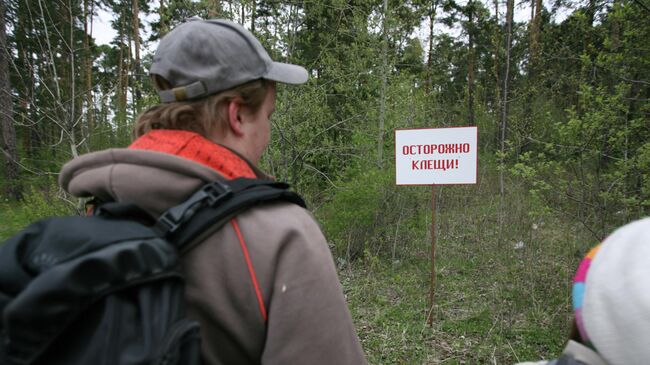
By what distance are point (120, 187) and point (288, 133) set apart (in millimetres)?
4630

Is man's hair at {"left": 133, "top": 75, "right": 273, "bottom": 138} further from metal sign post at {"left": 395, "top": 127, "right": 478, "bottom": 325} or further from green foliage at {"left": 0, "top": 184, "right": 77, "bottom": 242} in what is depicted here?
green foliage at {"left": 0, "top": 184, "right": 77, "bottom": 242}

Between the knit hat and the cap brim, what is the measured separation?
97cm

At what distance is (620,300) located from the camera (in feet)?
2.52

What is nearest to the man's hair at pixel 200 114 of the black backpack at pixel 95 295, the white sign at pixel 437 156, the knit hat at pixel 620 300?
the black backpack at pixel 95 295

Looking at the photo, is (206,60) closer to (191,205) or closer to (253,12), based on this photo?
(191,205)

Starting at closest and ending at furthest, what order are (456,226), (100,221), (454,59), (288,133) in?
(100,221), (288,133), (456,226), (454,59)

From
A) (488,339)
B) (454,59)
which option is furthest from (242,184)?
(454,59)

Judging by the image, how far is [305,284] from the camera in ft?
2.92

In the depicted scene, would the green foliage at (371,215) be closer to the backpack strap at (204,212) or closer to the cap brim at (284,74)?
the cap brim at (284,74)

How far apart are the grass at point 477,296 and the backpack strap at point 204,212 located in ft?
12.1

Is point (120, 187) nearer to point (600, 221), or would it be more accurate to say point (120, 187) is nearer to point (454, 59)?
point (600, 221)

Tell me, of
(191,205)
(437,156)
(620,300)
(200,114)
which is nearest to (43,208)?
(437,156)

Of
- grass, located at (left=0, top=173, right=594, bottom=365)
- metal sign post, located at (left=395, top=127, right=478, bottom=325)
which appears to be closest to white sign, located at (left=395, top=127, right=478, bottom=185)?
metal sign post, located at (left=395, top=127, right=478, bottom=325)

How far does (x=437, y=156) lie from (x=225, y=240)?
3.91 meters
